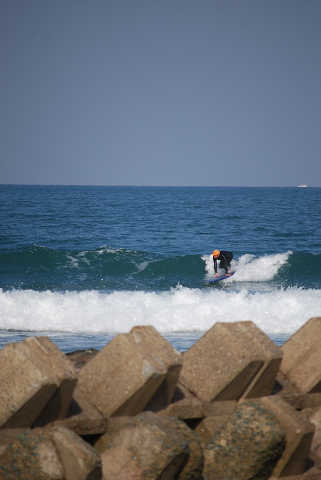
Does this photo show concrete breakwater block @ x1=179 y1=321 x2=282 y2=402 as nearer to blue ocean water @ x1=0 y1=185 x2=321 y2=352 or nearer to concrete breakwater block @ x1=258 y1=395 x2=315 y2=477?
concrete breakwater block @ x1=258 y1=395 x2=315 y2=477

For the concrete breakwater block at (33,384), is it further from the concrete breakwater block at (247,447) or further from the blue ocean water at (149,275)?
the blue ocean water at (149,275)

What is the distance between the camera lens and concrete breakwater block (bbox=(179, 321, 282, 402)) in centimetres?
389

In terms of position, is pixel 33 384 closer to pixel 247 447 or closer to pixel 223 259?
pixel 247 447

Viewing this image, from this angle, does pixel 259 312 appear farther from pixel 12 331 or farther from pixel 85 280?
pixel 85 280

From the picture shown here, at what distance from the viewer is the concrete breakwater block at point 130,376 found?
3566 mm

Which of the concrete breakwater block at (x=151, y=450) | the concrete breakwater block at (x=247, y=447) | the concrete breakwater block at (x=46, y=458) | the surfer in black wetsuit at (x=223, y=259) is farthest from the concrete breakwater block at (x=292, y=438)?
the surfer in black wetsuit at (x=223, y=259)

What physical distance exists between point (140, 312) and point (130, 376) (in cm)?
909

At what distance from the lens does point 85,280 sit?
63.5ft

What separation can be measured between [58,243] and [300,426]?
23244mm

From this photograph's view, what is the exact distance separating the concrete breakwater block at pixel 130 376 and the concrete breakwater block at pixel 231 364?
13.4 inches

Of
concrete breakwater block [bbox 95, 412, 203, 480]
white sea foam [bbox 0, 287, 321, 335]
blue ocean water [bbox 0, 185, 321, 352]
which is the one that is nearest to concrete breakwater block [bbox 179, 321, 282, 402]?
concrete breakwater block [bbox 95, 412, 203, 480]

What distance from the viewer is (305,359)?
175 inches

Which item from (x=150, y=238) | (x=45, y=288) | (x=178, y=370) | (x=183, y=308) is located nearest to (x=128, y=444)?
(x=178, y=370)

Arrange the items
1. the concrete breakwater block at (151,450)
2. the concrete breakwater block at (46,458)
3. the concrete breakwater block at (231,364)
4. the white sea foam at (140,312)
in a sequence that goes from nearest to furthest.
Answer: the concrete breakwater block at (46,458) < the concrete breakwater block at (151,450) < the concrete breakwater block at (231,364) < the white sea foam at (140,312)
